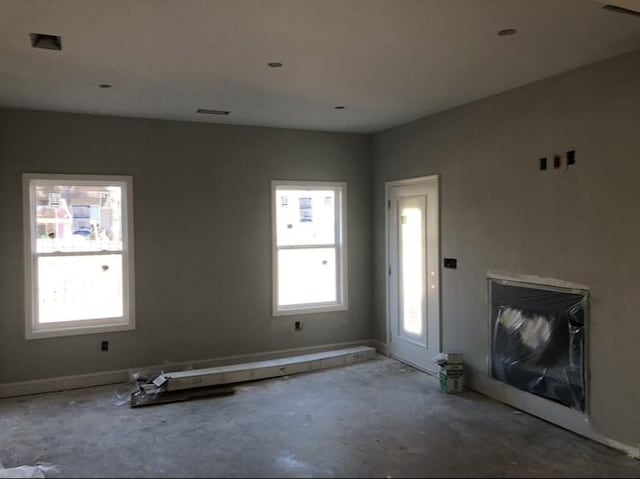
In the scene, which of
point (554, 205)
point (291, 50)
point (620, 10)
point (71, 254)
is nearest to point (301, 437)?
point (554, 205)

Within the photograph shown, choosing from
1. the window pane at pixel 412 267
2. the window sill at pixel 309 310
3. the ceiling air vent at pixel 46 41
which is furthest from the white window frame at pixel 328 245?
the ceiling air vent at pixel 46 41

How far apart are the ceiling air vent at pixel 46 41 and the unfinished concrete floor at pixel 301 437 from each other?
270cm

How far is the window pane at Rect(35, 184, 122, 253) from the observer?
489 cm

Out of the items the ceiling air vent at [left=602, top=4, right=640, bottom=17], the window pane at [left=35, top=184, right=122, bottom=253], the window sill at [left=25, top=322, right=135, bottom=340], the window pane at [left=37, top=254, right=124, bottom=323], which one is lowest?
the window sill at [left=25, top=322, right=135, bottom=340]

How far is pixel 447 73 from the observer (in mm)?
3736

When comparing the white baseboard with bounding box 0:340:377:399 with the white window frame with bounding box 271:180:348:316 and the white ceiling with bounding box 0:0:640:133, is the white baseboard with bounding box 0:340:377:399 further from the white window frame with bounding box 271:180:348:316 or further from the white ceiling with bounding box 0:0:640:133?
the white ceiling with bounding box 0:0:640:133

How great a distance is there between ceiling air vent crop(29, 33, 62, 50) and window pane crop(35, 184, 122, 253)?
Result: 2.13 m

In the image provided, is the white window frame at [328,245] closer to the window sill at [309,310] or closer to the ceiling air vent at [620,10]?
the window sill at [309,310]

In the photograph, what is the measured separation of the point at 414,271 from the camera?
218 inches

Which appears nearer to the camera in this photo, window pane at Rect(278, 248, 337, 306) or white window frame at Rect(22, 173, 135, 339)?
white window frame at Rect(22, 173, 135, 339)

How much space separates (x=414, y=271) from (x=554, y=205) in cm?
194

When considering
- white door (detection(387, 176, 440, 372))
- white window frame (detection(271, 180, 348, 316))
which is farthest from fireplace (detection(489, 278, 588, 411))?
white window frame (detection(271, 180, 348, 316))

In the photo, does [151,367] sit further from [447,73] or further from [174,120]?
[447,73]

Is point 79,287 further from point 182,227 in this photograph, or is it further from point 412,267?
point 412,267
